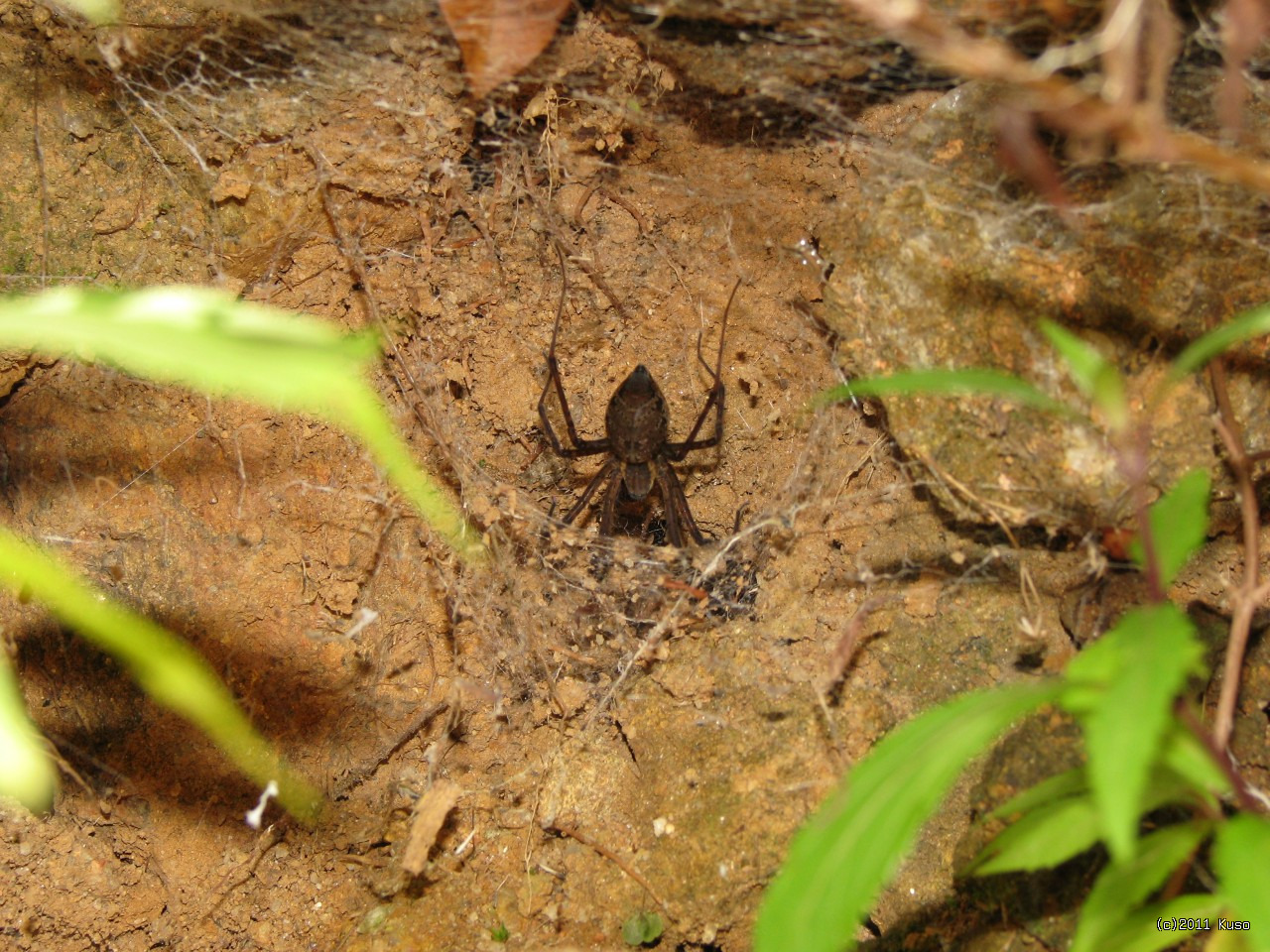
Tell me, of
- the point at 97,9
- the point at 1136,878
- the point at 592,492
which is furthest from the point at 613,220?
the point at 1136,878

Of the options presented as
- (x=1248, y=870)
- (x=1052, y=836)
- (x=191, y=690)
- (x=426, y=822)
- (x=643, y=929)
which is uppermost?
(x=1248, y=870)

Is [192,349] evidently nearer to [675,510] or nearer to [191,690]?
[191,690]

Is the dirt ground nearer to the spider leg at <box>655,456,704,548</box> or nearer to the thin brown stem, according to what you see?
the spider leg at <box>655,456,704,548</box>

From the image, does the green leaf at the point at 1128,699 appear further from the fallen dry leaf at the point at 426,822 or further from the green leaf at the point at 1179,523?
the fallen dry leaf at the point at 426,822

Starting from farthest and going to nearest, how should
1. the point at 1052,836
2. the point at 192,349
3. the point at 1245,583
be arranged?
the point at 1245,583 < the point at 1052,836 < the point at 192,349

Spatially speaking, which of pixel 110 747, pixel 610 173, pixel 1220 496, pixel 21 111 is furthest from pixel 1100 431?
pixel 21 111

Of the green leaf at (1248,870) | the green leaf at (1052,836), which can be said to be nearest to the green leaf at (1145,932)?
the green leaf at (1052,836)

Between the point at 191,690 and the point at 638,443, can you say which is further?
the point at 638,443
